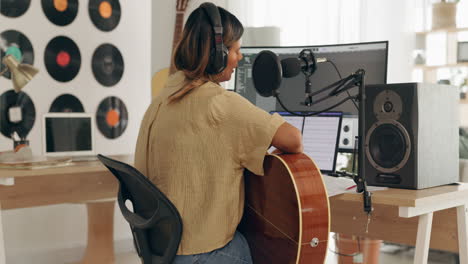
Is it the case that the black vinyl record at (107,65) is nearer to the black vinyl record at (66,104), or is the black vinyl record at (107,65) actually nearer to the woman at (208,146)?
the black vinyl record at (66,104)

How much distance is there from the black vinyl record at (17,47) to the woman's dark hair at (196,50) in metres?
2.12

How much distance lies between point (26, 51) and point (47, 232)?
1.08 metres

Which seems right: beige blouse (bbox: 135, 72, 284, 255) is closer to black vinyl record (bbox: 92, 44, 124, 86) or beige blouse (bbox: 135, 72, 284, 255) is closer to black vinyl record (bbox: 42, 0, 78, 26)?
black vinyl record (bbox: 42, 0, 78, 26)

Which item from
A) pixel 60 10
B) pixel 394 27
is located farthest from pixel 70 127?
pixel 394 27

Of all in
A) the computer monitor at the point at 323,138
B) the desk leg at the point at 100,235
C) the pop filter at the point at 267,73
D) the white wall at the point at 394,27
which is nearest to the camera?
the pop filter at the point at 267,73

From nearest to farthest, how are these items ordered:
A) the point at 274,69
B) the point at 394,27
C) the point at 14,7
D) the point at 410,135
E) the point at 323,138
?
the point at 274,69 < the point at 410,135 < the point at 323,138 < the point at 14,7 < the point at 394,27

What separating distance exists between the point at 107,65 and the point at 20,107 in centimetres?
68

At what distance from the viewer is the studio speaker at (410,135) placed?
1935 millimetres

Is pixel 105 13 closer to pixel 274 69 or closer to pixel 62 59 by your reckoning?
pixel 62 59

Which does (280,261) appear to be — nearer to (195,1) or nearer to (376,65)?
(376,65)

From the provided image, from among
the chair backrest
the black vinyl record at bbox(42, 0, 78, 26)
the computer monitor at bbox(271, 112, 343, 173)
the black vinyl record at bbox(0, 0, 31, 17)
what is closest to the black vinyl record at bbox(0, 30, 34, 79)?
the black vinyl record at bbox(0, 0, 31, 17)

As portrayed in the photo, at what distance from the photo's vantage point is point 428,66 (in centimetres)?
668

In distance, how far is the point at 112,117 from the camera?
4.07 m

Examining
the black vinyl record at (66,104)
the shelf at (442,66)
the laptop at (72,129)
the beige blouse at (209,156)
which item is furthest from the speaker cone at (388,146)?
the shelf at (442,66)
